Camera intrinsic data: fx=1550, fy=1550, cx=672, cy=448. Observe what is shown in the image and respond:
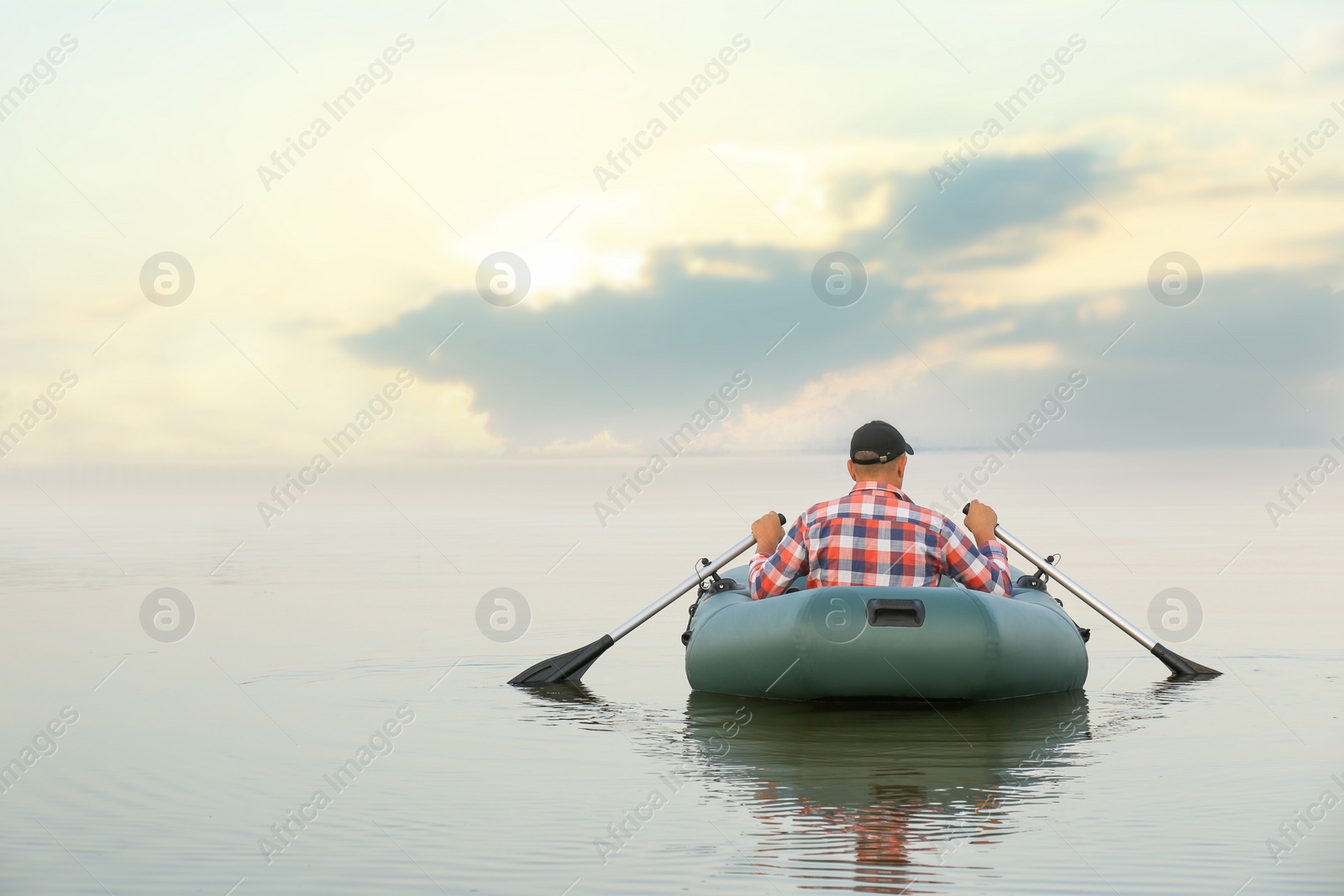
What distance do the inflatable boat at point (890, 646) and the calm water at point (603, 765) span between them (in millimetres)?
160

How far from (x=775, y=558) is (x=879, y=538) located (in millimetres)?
678

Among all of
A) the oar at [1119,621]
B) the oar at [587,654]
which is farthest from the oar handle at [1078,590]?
the oar at [587,654]

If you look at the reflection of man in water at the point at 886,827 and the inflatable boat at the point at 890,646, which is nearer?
the reflection of man in water at the point at 886,827

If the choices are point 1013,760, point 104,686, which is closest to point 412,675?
point 104,686

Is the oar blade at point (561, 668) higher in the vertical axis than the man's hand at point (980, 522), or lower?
lower

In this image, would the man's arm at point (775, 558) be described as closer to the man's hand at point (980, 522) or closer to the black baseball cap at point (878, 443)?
the black baseball cap at point (878, 443)

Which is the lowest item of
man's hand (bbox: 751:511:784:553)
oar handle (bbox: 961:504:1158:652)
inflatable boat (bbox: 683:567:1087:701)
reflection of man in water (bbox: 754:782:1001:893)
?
reflection of man in water (bbox: 754:782:1001:893)

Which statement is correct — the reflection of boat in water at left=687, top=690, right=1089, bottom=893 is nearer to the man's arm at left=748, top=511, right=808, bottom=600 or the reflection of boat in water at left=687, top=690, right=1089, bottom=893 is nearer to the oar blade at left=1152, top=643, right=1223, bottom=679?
the man's arm at left=748, top=511, right=808, bottom=600

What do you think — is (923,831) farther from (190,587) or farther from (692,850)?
(190,587)

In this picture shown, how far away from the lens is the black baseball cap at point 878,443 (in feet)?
26.8

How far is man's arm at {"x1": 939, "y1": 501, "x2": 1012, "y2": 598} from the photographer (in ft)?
26.6

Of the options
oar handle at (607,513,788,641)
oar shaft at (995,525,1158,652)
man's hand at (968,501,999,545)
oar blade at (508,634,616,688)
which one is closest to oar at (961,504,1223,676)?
oar shaft at (995,525,1158,652)

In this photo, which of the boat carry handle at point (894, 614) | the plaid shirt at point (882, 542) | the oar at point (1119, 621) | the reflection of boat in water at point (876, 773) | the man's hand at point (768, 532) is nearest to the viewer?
the reflection of boat in water at point (876, 773)

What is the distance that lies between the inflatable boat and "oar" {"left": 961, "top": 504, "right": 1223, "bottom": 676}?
1409mm
